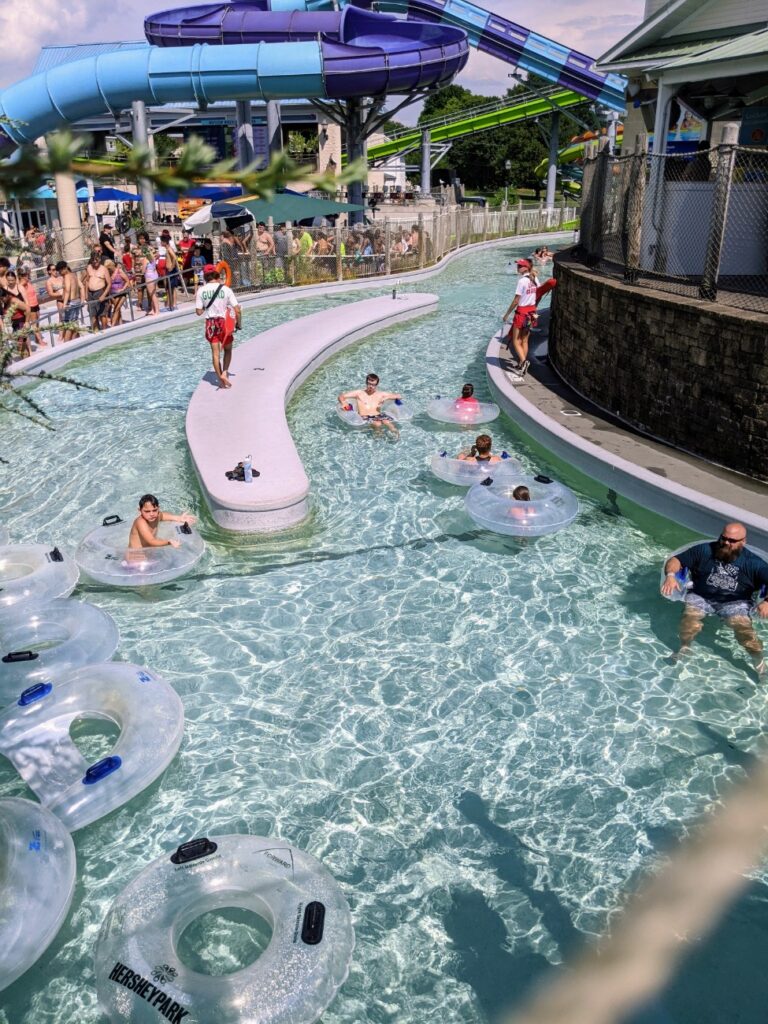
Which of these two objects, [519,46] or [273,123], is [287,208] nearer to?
[273,123]

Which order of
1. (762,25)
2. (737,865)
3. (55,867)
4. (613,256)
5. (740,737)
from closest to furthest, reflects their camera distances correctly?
(55,867) → (737,865) → (740,737) → (613,256) → (762,25)

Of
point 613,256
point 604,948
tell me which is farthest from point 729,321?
point 604,948

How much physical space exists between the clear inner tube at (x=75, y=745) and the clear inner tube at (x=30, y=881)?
0.33 metres

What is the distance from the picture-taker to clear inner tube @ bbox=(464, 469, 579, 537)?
8.11 m

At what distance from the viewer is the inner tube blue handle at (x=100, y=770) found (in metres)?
4.77

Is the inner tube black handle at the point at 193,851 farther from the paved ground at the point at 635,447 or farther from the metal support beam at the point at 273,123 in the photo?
the metal support beam at the point at 273,123

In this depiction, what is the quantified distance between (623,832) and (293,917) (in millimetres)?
2112

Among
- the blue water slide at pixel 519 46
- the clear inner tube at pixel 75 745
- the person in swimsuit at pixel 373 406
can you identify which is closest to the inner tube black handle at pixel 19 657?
the clear inner tube at pixel 75 745

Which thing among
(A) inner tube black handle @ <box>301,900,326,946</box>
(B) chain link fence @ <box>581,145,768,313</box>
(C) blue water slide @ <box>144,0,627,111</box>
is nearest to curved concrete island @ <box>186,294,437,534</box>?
(A) inner tube black handle @ <box>301,900,326,946</box>

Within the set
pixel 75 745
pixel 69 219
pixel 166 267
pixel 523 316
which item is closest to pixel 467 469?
pixel 523 316

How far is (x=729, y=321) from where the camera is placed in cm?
843

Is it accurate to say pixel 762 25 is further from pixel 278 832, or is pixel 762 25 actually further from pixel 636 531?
pixel 278 832

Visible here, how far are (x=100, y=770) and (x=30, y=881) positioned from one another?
798 mm

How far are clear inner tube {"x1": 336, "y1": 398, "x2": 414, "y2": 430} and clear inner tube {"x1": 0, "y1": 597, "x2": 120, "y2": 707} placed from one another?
5561mm
